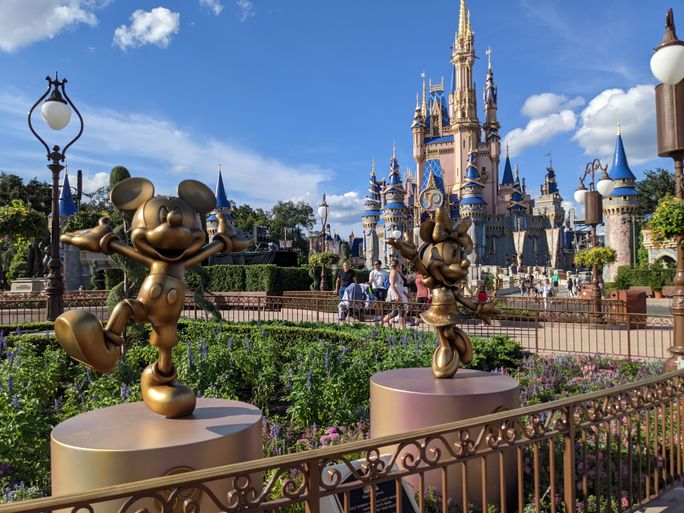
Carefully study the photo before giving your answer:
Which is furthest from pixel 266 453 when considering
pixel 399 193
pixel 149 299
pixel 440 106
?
pixel 440 106

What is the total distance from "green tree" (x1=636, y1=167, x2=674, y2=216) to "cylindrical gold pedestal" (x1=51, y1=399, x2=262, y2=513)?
173 feet

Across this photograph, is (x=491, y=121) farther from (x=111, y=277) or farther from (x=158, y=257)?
(x=158, y=257)

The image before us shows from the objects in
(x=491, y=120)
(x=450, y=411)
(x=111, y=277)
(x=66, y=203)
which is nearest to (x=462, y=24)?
(x=491, y=120)

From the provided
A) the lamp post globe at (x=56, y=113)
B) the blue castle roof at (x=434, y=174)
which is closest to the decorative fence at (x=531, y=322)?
the lamp post globe at (x=56, y=113)

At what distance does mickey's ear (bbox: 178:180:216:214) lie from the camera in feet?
10.00

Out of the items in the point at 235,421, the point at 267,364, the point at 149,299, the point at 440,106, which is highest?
the point at 440,106

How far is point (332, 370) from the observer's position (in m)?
6.33

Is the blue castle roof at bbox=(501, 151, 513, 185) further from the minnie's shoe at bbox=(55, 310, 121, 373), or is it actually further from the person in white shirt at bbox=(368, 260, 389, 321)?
the minnie's shoe at bbox=(55, 310, 121, 373)

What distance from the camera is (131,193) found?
9.57ft

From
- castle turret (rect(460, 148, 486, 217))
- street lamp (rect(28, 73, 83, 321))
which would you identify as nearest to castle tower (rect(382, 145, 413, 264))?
castle turret (rect(460, 148, 486, 217))

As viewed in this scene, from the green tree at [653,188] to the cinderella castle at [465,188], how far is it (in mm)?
10982

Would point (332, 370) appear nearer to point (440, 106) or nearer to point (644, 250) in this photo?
point (644, 250)

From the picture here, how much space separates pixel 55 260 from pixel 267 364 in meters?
6.04

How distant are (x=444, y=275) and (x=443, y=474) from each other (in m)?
1.80
